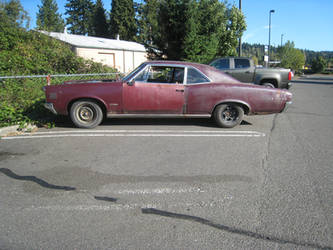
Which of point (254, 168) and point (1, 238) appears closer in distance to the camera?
point (1, 238)

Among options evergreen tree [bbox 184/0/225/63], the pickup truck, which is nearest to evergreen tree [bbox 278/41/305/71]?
evergreen tree [bbox 184/0/225/63]

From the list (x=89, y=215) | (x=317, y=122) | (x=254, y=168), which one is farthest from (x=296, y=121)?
(x=89, y=215)

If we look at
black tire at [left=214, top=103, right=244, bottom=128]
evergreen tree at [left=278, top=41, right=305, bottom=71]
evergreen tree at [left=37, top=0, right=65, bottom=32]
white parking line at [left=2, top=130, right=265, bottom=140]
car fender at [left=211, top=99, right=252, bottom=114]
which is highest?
evergreen tree at [left=37, top=0, right=65, bottom=32]

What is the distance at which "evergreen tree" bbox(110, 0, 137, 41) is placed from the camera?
181 feet

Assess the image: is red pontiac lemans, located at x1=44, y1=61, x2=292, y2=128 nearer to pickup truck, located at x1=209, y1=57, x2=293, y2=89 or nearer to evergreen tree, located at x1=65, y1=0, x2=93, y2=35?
pickup truck, located at x1=209, y1=57, x2=293, y2=89

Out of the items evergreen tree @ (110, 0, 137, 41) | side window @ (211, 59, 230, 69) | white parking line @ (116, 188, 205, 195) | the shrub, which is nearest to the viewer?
white parking line @ (116, 188, 205, 195)

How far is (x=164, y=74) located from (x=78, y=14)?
71.0 meters

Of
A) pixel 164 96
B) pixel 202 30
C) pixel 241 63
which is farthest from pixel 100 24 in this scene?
pixel 164 96

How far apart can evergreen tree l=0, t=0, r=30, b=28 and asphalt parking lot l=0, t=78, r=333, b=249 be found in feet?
59.0

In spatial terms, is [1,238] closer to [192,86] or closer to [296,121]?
[192,86]

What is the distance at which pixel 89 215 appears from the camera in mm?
2889

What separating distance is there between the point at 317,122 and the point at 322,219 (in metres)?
5.27

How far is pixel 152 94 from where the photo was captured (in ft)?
20.9

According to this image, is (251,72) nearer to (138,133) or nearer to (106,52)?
(138,133)
